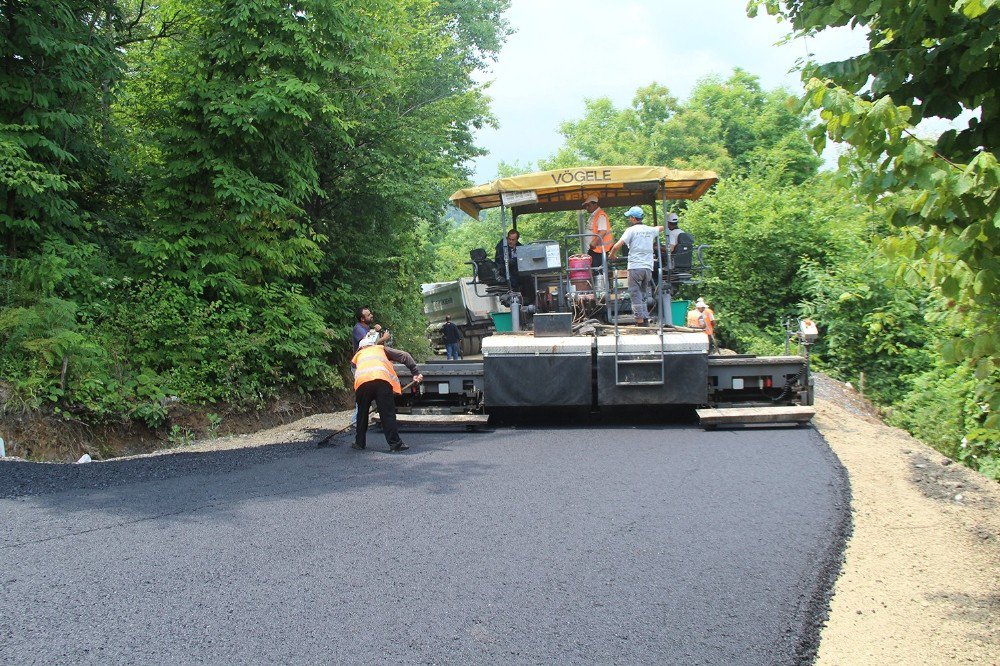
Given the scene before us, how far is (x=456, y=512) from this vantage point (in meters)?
6.57

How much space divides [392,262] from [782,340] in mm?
10150

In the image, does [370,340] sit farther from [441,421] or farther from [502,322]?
[502,322]

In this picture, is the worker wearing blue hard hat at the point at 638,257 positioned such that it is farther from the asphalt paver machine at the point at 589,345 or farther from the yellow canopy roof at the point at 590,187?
the yellow canopy roof at the point at 590,187

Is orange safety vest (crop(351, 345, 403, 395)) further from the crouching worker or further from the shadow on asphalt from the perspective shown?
the shadow on asphalt

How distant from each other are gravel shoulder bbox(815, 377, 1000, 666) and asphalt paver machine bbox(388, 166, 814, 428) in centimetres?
149

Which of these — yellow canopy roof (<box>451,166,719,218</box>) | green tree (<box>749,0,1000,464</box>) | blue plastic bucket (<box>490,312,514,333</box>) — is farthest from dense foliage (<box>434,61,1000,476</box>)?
green tree (<box>749,0,1000,464</box>)

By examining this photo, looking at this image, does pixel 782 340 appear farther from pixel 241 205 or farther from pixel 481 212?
pixel 241 205

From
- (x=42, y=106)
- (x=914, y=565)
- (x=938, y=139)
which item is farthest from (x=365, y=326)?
(x=938, y=139)

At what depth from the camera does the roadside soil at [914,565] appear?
4.29m

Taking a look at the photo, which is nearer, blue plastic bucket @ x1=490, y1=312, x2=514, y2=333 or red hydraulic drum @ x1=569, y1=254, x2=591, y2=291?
red hydraulic drum @ x1=569, y1=254, x2=591, y2=291

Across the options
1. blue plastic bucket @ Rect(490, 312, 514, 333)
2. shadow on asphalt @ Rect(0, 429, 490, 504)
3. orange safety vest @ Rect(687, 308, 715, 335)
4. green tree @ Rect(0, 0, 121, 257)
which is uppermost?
green tree @ Rect(0, 0, 121, 257)

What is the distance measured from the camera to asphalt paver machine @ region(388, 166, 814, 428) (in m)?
10.0

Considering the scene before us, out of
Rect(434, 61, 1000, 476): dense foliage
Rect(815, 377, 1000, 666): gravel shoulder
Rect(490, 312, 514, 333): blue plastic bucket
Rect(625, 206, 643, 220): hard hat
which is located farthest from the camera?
Rect(434, 61, 1000, 476): dense foliage

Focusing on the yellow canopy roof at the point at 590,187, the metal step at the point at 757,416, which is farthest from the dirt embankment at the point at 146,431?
the metal step at the point at 757,416
